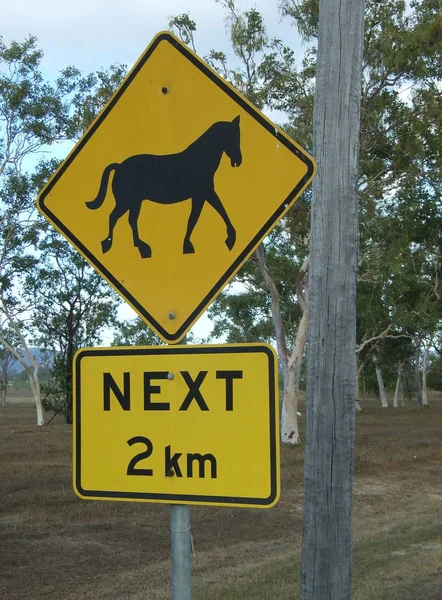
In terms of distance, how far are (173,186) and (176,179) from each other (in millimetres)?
26

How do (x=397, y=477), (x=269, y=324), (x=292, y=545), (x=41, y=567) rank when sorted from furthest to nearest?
(x=269, y=324), (x=397, y=477), (x=292, y=545), (x=41, y=567)

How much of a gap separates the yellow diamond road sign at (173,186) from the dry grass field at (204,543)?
5225 millimetres

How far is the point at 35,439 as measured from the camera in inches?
994

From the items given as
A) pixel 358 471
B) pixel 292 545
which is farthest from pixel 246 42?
pixel 292 545

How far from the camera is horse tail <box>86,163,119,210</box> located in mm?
2701

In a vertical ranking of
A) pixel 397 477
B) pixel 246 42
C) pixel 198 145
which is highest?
pixel 246 42

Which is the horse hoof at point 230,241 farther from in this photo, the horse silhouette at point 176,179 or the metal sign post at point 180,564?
the metal sign post at point 180,564

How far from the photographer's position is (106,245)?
2676mm

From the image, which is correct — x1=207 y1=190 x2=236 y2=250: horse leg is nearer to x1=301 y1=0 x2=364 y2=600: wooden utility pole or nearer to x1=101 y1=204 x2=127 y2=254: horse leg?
x1=101 y1=204 x2=127 y2=254: horse leg

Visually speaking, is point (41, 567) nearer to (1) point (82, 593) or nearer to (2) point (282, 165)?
(1) point (82, 593)

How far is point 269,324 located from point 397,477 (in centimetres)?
3208

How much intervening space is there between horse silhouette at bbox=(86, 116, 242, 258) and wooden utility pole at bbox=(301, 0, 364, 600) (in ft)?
5.80

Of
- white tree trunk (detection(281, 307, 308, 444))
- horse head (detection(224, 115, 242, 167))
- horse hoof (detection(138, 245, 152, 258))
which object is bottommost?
white tree trunk (detection(281, 307, 308, 444))

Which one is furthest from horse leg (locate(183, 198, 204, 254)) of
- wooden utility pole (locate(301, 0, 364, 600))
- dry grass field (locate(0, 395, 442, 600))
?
dry grass field (locate(0, 395, 442, 600))
